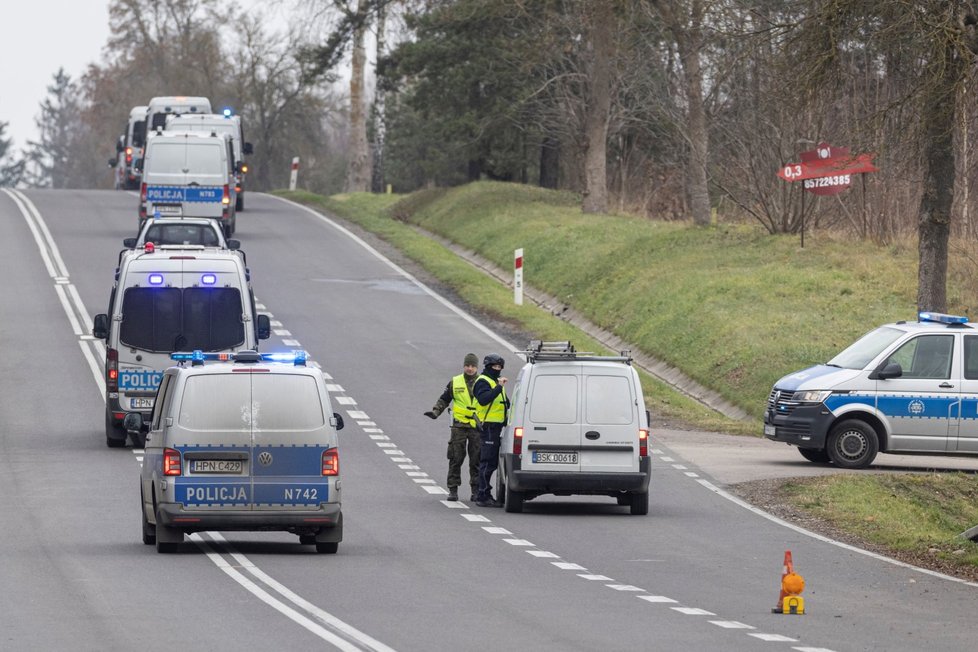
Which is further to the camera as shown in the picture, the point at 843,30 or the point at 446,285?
the point at 446,285

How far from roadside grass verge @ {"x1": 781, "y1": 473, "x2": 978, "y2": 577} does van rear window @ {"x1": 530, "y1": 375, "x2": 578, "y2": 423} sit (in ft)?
10.0

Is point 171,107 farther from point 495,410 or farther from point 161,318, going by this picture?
point 495,410

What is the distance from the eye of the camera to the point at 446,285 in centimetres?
4347

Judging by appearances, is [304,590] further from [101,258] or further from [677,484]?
[101,258]

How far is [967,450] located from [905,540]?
21.8ft

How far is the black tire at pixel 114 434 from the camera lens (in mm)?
24625

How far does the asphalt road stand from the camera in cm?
1216

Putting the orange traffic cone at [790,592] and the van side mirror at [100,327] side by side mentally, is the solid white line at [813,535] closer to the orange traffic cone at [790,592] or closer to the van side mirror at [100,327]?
the orange traffic cone at [790,592]

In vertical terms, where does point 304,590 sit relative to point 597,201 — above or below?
below

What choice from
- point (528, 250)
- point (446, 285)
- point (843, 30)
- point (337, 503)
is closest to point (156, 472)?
point (337, 503)

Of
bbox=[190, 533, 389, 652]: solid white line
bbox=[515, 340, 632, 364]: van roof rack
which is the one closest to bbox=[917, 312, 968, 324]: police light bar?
bbox=[515, 340, 632, 364]: van roof rack

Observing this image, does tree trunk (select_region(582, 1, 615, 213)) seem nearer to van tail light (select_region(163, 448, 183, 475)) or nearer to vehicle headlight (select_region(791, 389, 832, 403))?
vehicle headlight (select_region(791, 389, 832, 403))

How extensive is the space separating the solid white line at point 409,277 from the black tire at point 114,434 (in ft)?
36.4

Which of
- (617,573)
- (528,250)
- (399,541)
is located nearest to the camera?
(617,573)
